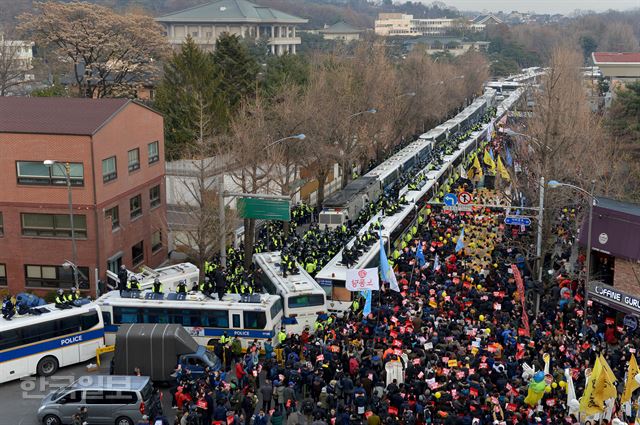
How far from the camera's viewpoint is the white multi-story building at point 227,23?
14550cm

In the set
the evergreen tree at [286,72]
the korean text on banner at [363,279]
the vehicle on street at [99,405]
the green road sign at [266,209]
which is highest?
the evergreen tree at [286,72]

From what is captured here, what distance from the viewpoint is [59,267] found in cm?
2894

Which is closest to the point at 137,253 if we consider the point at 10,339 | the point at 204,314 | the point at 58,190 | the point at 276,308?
the point at 58,190

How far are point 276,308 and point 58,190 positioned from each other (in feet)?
35.1

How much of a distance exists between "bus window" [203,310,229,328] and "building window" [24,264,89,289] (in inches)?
319

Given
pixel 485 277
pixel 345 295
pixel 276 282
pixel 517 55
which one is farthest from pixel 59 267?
pixel 517 55

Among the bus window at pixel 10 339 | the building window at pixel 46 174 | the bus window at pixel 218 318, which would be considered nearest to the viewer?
the bus window at pixel 10 339

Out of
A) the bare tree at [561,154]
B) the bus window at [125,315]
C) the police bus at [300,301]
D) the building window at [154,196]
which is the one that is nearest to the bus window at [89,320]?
the bus window at [125,315]

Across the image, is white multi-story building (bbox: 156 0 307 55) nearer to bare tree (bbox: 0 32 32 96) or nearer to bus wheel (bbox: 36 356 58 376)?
bare tree (bbox: 0 32 32 96)

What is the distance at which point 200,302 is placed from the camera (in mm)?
22969

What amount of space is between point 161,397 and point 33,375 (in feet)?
15.5

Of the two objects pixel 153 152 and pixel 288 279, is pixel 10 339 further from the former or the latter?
pixel 153 152

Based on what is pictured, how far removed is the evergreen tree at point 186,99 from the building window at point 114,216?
1285 cm

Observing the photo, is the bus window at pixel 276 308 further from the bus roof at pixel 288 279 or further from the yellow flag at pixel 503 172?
the yellow flag at pixel 503 172
